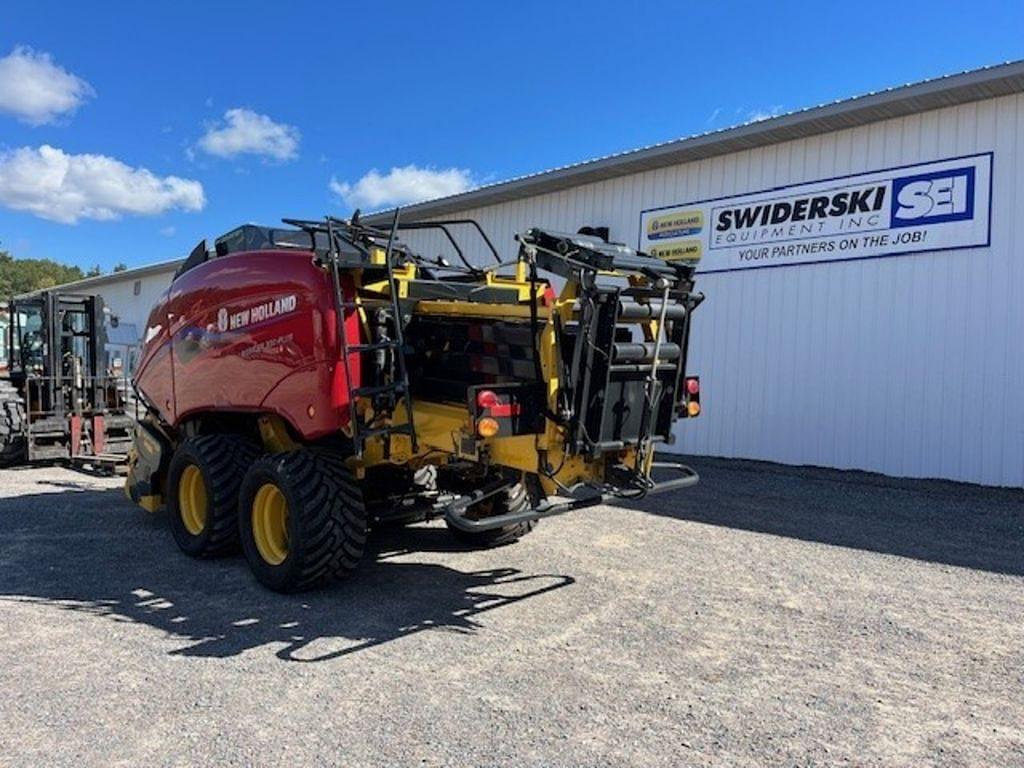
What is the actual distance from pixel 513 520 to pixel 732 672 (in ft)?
4.62

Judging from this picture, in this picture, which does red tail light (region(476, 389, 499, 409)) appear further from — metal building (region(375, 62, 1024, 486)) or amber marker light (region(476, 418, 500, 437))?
metal building (region(375, 62, 1024, 486))

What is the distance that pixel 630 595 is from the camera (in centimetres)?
549

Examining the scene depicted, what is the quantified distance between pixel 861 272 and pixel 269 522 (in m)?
8.71

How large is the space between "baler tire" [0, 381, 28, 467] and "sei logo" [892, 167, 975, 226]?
1198cm

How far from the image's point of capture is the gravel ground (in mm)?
3391

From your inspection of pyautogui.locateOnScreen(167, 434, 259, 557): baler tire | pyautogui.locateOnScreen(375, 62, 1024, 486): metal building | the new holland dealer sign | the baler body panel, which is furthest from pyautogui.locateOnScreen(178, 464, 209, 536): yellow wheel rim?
the new holland dealer sign

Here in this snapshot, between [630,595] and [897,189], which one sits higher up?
[897,189]

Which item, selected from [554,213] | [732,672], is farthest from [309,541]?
[554,213]

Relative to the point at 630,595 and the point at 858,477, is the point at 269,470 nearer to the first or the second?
the point at 630,595

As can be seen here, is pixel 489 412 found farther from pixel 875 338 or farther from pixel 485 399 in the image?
pixel 875 338

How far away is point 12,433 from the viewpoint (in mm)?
11086

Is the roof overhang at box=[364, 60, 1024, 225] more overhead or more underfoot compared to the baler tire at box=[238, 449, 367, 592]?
more overhead

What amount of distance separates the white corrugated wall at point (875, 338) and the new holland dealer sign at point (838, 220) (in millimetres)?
154

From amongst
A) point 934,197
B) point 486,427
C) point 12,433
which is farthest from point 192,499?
point 934,197
